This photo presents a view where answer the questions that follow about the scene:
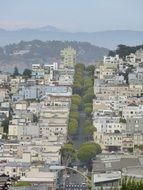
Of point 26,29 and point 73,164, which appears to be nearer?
point 73,164

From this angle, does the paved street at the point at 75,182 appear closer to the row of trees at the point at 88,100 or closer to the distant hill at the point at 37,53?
the row of trees at the point at 88,100

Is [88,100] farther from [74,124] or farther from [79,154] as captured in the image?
→ [79,154]

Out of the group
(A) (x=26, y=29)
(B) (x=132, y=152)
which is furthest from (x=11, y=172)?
(A) (x=26, y=29)

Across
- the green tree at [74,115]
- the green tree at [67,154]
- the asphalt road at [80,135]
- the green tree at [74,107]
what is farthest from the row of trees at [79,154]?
the green tree at [74,107]

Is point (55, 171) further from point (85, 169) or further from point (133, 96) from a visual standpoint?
point (133, 96)

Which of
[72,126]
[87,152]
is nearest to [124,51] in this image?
[72,126]

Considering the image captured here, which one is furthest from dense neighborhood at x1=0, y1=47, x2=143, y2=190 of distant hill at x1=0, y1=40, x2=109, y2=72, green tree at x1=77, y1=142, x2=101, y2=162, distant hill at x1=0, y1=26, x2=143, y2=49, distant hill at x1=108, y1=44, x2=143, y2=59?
distant hill at x1=0, y1=26, x2=143, y2=49

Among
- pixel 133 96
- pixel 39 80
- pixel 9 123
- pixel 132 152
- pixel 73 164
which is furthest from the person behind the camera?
pixel 39 80
